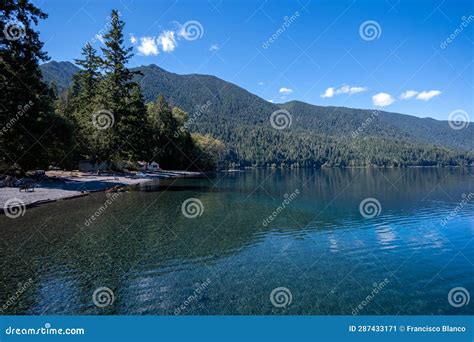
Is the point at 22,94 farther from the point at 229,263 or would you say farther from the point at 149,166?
the point at 149,166

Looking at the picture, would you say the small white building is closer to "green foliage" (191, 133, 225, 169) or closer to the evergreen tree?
"green foliage" (191, 133, 225, 169)

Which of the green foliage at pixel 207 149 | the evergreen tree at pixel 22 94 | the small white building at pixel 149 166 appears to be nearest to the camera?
the evergreen tree at pixel 22 94

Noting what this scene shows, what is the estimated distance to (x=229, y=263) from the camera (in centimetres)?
1650

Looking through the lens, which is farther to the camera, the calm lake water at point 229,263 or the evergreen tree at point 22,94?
the evergreen tree at point 22,94

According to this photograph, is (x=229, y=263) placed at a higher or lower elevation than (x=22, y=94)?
lower

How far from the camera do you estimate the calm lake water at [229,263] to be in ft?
38.8

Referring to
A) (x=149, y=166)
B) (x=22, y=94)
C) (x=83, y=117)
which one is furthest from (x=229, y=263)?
(x=149, y=166)

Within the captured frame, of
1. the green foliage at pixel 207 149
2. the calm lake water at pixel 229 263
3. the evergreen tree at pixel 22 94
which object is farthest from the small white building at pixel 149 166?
the calm lake water at pixel 229 263

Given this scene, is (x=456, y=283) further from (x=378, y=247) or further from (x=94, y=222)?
(x=94, y=222)

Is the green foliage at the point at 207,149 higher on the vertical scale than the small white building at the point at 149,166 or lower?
higher

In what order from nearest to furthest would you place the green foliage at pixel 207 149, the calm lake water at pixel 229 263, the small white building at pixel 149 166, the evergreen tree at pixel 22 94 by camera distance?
the calm lake water at pixel 229 263
the evergreen tree at pixel 22 94
the small white building at pixel 149 166
the green foliage at pixel 207 149

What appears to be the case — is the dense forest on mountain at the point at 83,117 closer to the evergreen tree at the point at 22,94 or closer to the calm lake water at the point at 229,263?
the evergreen tree at the point at 22,94

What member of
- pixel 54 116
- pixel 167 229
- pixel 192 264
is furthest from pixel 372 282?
pixel 54 116

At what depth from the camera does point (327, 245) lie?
20.7 m
